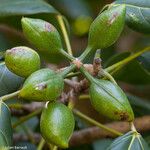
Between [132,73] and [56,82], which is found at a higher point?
[56,82]

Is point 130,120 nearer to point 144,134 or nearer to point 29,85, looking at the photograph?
point 29,85

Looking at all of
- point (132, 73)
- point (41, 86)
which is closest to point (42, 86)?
point (41, 86)

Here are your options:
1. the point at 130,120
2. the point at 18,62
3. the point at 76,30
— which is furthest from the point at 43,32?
the point at 76,30

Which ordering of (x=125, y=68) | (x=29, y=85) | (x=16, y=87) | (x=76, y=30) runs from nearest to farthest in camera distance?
(x=29, y=85), (x=16, y=87), (x=125, y=68), (x=76, y=30)

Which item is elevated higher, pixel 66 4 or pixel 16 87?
pixel 16 87

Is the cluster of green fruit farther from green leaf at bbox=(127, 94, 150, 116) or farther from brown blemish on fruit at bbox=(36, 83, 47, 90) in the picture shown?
green leaf at bbox=(127, 94, 150, 116)

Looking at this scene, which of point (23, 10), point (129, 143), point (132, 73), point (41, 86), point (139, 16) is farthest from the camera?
point (132, 73)

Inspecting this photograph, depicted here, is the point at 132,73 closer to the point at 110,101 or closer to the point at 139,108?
the point at 139,108
